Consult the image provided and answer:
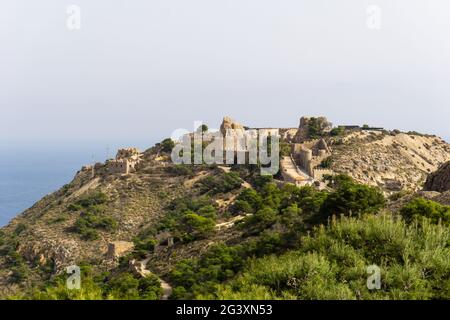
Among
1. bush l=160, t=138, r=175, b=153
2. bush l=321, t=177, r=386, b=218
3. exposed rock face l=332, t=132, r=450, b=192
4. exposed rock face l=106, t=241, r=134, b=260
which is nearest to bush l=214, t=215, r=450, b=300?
bush l=321, t=177, r=386, b=218

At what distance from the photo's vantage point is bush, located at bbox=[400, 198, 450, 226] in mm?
27614

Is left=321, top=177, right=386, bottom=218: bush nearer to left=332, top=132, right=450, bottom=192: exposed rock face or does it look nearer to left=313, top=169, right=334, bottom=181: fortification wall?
left=332, top=132, right=450, bottom=192: exposed rock face

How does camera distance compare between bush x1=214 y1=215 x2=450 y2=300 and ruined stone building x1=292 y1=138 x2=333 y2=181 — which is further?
ruined stone building x1=292 y1=138 x2=333 y2=181

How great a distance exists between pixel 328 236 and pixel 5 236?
50197 mm

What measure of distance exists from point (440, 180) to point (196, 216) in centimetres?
2002

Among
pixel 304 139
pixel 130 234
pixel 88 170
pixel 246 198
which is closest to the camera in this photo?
pixel 246 198

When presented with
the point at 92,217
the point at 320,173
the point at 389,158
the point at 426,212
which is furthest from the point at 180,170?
the point at 426,212

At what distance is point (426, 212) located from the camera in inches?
1115

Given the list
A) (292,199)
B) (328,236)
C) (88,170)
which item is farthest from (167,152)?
(328,236)

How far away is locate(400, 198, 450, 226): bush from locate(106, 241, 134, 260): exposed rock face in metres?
28.6

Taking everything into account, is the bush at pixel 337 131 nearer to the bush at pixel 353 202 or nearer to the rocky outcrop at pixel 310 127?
the rocky outcrop at pixel 310 127

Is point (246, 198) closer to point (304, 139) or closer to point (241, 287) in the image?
point (304, 139)

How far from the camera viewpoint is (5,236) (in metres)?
64.1

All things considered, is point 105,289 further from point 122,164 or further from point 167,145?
point 167,145
